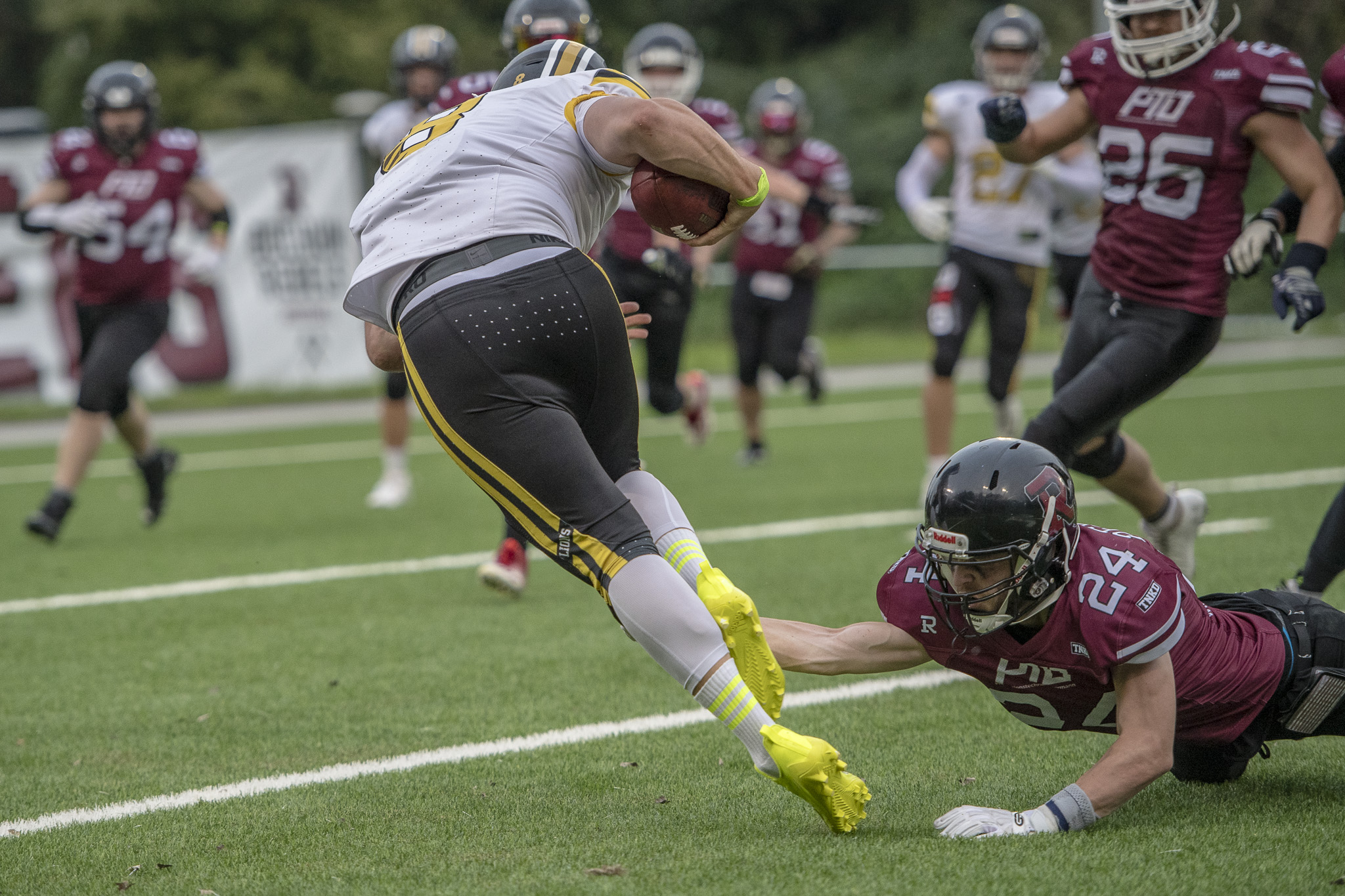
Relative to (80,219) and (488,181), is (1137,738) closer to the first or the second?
(488,181)

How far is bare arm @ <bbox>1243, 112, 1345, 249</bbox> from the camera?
421 centimetres

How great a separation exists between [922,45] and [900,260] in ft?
34.6

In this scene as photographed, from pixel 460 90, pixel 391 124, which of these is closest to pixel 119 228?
pixel 391 124

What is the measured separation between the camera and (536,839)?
2867mm

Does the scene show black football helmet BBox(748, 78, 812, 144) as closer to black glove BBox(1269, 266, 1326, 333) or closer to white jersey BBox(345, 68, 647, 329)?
black glove BBox(1269, 266, 1326, 333)

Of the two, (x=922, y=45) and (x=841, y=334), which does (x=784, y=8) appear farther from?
(x=841, y=334)

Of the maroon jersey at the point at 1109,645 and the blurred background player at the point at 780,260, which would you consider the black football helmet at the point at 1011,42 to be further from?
the maroon jersey at the point at 1109,645

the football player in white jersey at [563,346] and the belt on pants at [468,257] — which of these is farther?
the belt on pants at [468,257]

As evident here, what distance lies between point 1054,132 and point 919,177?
356 centimetres

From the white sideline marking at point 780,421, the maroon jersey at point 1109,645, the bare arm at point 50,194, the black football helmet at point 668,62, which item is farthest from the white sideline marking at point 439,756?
Answer: the white sideline marking at point 780,421

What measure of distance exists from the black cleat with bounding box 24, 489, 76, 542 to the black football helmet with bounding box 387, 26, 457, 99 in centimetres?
261

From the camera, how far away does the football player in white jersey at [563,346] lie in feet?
9.12

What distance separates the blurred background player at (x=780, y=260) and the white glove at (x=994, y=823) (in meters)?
6.52

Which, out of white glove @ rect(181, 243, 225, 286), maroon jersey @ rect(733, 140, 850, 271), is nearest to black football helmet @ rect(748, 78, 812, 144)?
maroon jersey @ rect(733, 140, 850, 271)
